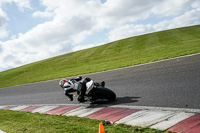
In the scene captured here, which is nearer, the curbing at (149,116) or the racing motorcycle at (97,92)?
the curbing at (149,116)

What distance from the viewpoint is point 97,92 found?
322 inches

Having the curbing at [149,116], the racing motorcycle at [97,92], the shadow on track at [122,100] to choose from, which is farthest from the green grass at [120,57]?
the curbing at [149,116]

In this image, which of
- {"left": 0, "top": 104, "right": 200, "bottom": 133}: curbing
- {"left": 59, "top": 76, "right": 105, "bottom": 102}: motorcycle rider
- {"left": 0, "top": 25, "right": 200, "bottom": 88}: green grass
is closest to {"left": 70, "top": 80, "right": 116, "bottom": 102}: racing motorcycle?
{"left": 59, "top": 76, "right": 105, "bottom": 102}: motorcycle rider

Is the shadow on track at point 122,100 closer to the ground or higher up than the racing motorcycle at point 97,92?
closer to the ground

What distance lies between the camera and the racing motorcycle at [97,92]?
805cm

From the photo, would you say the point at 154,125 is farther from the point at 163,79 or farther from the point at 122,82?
the point at 122,82

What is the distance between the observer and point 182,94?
6867mm

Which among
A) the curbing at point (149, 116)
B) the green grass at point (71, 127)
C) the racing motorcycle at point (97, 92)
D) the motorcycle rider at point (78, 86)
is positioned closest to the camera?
the curbing at point (149, 116)

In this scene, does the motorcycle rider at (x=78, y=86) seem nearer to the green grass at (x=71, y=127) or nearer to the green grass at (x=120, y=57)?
the green grass at (x=71, y=127)

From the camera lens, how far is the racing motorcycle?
8055 millimetres

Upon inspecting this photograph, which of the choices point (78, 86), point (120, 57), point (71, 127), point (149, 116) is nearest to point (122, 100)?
point (78, 86)

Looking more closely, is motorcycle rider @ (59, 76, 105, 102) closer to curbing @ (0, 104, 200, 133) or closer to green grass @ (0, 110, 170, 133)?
curbing @ (0, 104, 200, 133)

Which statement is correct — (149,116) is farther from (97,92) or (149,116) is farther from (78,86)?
(78,86)

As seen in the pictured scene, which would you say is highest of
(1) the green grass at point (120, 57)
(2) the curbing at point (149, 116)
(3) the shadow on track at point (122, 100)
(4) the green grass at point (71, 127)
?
(1) the green grass at point (120, 57)
